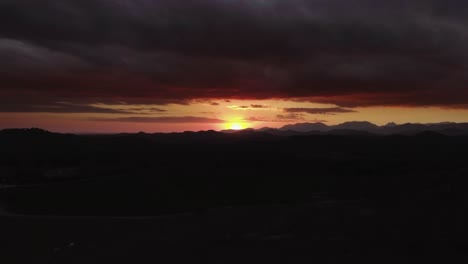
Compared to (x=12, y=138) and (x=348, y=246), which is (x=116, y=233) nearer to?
(x=348, y=246)

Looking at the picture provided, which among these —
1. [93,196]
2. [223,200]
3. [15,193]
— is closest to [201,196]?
[223,200]

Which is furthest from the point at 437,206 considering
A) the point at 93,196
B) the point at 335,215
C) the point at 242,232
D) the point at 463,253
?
the point at 93,196

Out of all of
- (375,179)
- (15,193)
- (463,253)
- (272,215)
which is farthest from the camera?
(375,179)

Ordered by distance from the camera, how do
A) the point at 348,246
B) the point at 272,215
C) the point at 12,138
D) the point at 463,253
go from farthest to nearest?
the point at 12,138
the point at 272,215
the point at 348,246
the point at 463,253

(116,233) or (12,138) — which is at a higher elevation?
(12,138)

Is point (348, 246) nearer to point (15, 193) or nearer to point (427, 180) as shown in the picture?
point (427, 180)

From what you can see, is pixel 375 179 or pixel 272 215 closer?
pixel 272 215
